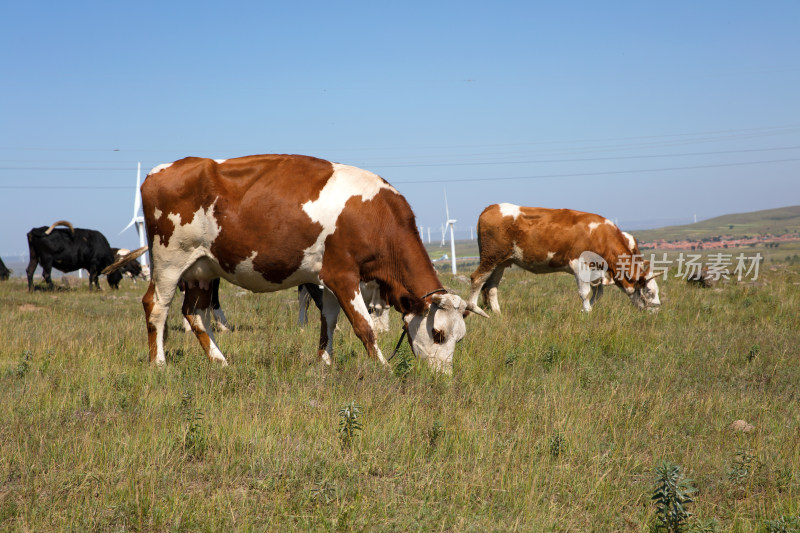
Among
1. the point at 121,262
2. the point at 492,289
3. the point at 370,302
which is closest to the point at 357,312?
the point at 370,302

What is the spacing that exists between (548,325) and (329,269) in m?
5.06

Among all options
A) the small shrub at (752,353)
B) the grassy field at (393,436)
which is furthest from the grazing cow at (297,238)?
the small shrub at (752,353)

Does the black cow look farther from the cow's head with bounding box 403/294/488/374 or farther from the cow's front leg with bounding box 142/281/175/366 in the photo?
the cow's head with bounding box 403/294/488/374

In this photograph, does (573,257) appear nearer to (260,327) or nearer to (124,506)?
(260,327)

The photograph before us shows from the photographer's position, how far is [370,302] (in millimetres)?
8719

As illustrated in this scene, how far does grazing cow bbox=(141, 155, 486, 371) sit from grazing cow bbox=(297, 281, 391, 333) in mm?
253

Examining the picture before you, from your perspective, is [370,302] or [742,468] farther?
[370,302]

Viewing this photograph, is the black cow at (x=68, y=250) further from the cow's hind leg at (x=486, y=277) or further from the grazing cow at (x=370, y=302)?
the cow's hind leg at (x=486, y=277)

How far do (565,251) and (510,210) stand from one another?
5.44 ft

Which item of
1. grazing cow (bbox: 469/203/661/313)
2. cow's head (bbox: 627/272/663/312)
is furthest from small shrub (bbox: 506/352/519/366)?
cow's head (bbox: 627/272/663/312)

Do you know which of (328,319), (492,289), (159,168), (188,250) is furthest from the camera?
(492,289)

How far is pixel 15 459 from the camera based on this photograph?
4617 millimetres

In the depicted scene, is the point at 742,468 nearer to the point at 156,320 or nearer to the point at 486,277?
the point at 156,320

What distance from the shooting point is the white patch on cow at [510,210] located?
15.9 meters
